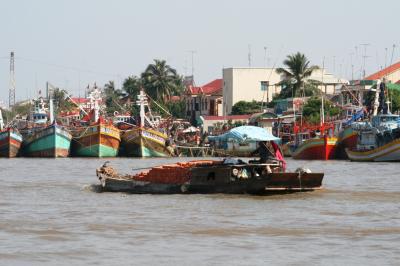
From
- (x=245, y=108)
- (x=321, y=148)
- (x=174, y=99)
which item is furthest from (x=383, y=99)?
(x=174, y=99)

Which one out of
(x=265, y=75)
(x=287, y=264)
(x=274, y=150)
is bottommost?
(x=287, y=264)

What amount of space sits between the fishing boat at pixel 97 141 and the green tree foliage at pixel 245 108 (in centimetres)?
2592

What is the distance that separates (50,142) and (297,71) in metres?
30.4

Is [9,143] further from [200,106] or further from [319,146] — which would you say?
[200,106]

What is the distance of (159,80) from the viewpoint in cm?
10462

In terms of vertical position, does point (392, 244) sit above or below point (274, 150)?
below

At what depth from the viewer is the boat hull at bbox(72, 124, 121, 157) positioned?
65.6m

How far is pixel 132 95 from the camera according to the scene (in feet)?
366

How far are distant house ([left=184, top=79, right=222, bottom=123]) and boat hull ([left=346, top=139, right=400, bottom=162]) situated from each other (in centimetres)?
4552

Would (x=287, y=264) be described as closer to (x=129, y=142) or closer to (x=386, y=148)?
(x=386, y=148)

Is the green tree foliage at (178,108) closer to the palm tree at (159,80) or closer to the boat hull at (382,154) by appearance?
the palm tree at (159,80)

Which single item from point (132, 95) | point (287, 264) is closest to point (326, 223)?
point (287, 264)

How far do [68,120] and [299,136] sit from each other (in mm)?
22225

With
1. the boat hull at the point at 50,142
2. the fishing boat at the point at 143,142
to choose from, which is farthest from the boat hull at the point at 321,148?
the boat hull at the point at 50,142
